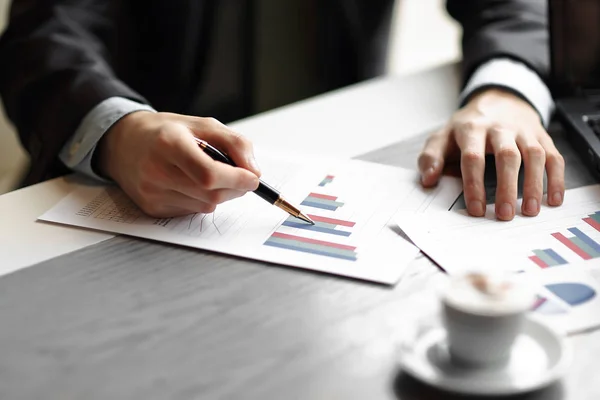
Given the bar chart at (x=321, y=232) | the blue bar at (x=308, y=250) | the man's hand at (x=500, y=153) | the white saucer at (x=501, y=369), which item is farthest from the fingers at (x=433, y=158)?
the white saucer at (x=501, y=369)

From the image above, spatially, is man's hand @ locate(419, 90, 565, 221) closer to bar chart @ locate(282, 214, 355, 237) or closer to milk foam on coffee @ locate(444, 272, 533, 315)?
bar chart @ locate(282, 214, 355, 237)

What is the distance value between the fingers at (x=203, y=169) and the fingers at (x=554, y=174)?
1.09 ft

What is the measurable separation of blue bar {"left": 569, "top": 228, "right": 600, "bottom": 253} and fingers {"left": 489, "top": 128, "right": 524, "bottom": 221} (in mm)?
57

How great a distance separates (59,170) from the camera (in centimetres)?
96

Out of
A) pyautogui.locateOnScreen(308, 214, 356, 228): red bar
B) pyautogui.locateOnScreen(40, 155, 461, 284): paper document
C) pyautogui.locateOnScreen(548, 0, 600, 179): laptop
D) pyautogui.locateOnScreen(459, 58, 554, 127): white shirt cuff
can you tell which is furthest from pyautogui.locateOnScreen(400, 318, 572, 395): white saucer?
pyautogui.locateOnScreen(459, 58, 554, 127): white shirt cuff

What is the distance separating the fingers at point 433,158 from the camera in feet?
2.81

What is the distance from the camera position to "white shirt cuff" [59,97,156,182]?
89 centimetres

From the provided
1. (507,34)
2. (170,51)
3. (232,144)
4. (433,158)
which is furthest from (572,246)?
(170,51)

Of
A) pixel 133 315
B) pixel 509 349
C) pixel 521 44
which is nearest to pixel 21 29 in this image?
pixel 133 315

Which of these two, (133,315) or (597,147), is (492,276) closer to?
(133,315)

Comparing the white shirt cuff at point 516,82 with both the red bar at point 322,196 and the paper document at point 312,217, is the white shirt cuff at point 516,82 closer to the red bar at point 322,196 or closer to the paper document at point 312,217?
the paper document at point 312,217

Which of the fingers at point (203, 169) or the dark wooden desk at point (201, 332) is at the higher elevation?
the fingers at point (203, 169)

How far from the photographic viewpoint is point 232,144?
30.6 inches

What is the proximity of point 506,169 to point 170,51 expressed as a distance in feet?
2.48
